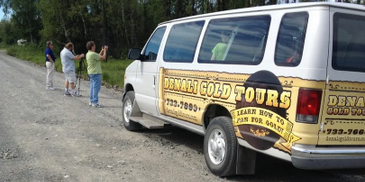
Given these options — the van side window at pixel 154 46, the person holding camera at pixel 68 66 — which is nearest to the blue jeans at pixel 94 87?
the person holding camera at pixel 68 66

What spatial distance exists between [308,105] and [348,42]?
0.90 metres

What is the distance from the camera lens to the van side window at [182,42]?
607cm

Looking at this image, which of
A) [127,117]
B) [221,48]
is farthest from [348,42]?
[127,117]

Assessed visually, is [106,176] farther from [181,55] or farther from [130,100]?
[130,100]

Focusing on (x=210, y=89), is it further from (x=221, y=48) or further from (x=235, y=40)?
(x=235, y=40)

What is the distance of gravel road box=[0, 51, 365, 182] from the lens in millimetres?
5320

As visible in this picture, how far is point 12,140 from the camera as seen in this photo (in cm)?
694

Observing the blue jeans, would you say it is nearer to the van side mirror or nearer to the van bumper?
the van side mirror

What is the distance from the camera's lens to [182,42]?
21.1ft

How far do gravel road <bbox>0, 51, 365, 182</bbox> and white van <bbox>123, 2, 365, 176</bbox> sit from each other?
2.34ft

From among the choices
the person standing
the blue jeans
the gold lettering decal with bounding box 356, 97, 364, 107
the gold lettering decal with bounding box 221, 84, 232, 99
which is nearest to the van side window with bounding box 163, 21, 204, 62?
the gold lettering decal with bounding box 221, 84, 232, 99

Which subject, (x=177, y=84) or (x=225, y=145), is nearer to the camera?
(x=225, y=145)

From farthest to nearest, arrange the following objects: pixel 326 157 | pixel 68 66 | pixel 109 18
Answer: pixel 109 18 → pixel 68 66 → pixel 326 157

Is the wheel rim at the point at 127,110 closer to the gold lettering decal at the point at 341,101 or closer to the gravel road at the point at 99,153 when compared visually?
the gravel road at the point at 99,153
